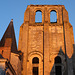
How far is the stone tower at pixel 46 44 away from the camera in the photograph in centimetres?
2559

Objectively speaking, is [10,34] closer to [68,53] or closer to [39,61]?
[39,61]

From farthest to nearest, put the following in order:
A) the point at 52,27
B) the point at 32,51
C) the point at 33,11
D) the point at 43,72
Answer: the point at 33,11, the point at 52,27, the point at 32,51, the point at 43,72

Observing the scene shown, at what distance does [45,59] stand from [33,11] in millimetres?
8368

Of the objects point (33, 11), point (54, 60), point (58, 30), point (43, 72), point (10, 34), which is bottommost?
point (43, 72)

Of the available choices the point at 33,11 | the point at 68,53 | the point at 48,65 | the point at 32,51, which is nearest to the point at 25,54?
the point at 32,51

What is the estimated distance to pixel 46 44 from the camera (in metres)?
27.0

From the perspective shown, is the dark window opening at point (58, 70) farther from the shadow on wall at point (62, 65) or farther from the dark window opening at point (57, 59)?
the dark window opening at point (57, 59)

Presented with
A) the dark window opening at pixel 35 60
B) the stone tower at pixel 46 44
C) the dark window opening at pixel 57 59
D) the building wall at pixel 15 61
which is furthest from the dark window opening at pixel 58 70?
the building wall at pixel 15 61

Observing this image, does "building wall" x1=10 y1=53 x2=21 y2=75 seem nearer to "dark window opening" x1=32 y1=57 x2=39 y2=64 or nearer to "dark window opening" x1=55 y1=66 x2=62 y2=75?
"dark window opening" x1=32 y1=57 x2=39 y2=64

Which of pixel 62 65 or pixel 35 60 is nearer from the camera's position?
pixel 62 65

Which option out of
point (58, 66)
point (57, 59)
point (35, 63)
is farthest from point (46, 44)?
point (58, 66)

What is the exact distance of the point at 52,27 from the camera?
2866 centimetres

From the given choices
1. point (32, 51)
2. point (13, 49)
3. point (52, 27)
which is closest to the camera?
point (13, 49)

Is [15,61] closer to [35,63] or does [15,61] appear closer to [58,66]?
[35,63]
